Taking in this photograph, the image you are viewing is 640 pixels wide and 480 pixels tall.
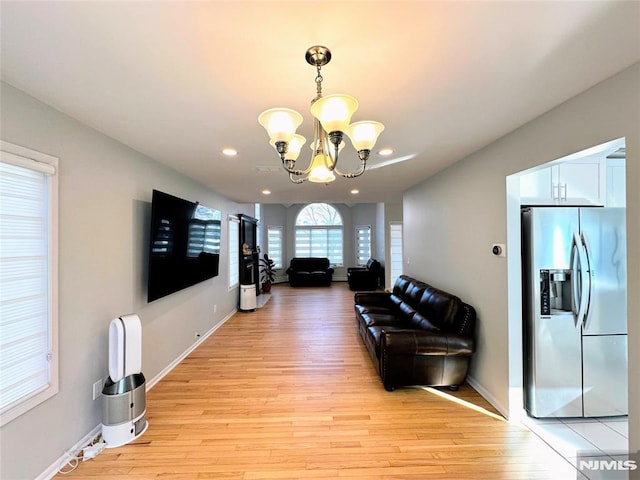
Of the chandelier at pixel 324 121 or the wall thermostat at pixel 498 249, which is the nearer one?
the chandelier at pixel 324 121

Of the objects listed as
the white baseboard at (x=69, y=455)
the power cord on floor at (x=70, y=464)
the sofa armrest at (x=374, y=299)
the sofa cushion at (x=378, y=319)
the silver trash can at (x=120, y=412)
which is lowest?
the power cord on floor at (x=70, y=464)

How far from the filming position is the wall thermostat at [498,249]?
7.55 ft

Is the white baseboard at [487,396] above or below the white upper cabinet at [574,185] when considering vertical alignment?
below

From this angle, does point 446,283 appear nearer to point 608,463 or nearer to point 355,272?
point 608,463

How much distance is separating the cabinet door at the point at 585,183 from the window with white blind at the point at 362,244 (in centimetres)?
737

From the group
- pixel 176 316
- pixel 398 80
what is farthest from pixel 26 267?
pixel 398 80

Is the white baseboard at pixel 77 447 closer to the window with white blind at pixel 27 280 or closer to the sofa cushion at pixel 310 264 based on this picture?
the window with white blind at pixel 27 280

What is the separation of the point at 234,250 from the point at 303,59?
5.04 metres

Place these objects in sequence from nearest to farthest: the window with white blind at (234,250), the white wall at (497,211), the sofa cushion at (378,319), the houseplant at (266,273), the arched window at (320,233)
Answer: the white wall at (497,211), the sofa cushion at (378,319), the window with white blind at (234,250), the houseplant at (266,273), the arched window at (320,233)

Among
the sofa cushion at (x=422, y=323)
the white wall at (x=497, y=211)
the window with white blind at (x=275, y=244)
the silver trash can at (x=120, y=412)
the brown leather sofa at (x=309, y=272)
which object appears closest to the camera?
the white wall at (x=497, y=211)

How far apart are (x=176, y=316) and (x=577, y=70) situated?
4.10 metres

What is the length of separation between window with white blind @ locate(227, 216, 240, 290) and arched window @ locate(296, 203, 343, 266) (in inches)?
161

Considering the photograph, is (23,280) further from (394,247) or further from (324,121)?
(394,247)

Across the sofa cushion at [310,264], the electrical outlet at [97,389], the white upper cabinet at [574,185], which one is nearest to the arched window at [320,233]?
the sofa cushion at [310,264]
